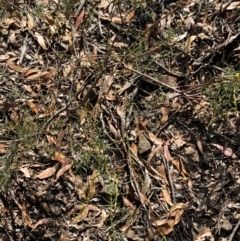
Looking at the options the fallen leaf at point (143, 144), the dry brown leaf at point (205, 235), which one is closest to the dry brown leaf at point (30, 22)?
the fallen leaf at point (143, 144)

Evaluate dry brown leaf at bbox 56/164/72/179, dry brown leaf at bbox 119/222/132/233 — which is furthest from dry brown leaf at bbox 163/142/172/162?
dry brown leaf at bbox 56/164/72/179

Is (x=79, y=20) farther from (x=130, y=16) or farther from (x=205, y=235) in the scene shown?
(x=205, y=235)

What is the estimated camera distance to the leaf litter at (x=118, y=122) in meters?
2.63

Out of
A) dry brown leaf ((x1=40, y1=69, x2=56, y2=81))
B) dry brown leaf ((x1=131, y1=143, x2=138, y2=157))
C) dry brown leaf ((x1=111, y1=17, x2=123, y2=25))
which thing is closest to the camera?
dry brown leaf ((x1=131, y1=143, x2=138, y2=157))

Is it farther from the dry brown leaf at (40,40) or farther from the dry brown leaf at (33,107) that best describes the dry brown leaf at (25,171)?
the dry brown leaf at (40,40)

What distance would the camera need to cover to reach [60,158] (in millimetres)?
2693

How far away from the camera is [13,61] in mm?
2838

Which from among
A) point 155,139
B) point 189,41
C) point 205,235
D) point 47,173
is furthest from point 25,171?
point 189,41

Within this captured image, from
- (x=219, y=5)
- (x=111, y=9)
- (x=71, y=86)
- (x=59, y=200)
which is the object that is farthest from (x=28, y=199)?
(x=219, y=5)

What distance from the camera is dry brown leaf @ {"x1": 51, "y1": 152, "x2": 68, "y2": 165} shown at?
2.69 metres

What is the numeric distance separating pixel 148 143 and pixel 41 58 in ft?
2.43

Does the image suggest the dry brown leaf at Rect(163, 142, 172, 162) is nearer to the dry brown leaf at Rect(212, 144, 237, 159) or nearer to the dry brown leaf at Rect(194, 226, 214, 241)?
the dry brown leaf at Rect(212, 144, 237, 159)

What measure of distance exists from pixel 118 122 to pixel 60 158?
351 mm

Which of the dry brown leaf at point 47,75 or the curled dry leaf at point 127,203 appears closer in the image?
the curled dry leaf at point 127,203
